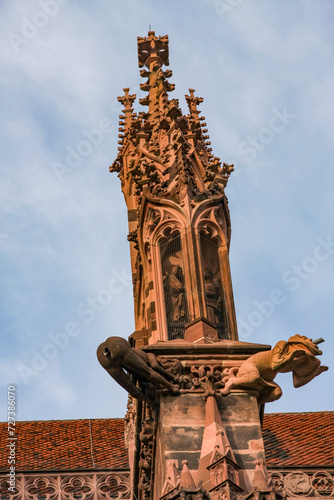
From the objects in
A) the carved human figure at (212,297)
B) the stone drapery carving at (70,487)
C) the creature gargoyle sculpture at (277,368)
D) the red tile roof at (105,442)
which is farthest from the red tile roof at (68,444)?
the creature gargoyle sculpture at (277,368)

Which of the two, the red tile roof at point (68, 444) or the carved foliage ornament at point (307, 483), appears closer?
the carved foliage ornament at point (307, 483)

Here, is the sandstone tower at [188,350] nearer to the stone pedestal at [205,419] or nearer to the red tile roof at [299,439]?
the stone pedestal at [205,419]

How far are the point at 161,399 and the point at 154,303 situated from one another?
1736mm

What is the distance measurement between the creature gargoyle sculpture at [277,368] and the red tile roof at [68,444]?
4.26 metres

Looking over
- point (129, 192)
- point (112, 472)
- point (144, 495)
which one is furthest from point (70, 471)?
point (129, 192)

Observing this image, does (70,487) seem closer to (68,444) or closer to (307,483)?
(307,483)

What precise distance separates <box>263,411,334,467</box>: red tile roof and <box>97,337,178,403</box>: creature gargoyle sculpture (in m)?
4.30

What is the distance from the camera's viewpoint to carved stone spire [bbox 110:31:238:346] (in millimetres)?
12961

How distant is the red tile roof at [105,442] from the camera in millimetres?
16688

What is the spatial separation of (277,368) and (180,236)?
7.39 ft

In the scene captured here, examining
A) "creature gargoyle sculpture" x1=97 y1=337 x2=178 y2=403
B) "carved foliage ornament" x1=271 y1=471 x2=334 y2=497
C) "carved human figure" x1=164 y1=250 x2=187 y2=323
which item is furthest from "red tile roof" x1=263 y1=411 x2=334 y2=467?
"creature gargoyle sculpture" x1=97 y1=337 x2=178 y2=403

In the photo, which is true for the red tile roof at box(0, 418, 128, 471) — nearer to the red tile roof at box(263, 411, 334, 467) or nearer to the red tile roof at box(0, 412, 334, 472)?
the red tile roof at box(0, 412, 334, 472)

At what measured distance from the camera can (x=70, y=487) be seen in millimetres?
15227

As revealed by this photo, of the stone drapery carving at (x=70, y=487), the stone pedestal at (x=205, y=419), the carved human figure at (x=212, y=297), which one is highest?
the carved human figure at (x=212, y=297)
